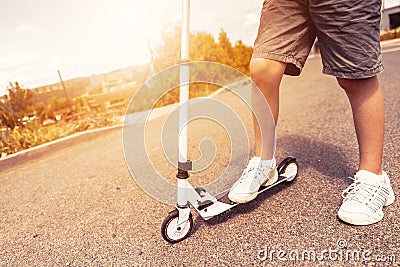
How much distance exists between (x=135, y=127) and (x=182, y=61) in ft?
11.9

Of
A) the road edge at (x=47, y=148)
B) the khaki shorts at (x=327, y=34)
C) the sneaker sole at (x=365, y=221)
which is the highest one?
the khaki shorts at (x=327, y=34)

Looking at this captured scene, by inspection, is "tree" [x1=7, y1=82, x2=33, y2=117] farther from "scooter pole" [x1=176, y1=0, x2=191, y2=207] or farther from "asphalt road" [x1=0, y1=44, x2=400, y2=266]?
"scooter pole" [x1=176, y1=0, x2=191, y2=207]

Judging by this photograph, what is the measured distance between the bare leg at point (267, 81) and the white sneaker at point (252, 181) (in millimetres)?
73

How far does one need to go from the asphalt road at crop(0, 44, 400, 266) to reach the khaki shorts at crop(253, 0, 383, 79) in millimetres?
747

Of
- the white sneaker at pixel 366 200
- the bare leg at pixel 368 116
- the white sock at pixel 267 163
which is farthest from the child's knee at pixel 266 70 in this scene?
the white sneaker at pixel 366 200

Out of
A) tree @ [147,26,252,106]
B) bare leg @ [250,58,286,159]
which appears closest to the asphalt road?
bare leg @ [250,58,286,159]

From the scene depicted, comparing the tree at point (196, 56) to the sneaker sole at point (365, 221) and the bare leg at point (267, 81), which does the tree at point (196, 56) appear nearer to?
the bare leg at point (267, 81)

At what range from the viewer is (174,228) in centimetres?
164

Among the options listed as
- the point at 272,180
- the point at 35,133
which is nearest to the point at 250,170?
the point at 272,180

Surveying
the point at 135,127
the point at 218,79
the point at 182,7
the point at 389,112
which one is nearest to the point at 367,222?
the point at 182,7

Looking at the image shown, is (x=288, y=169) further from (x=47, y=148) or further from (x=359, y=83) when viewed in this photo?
(x=47, y=148)

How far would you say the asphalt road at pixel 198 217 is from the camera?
1517mm

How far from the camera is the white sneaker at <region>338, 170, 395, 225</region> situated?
5.19ft

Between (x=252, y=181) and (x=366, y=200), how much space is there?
0.58 metres
